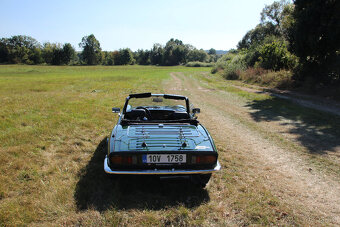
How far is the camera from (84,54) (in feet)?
338

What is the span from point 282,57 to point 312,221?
71.5 ft

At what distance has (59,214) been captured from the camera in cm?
287

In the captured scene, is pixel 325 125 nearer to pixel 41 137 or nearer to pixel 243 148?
pixel 243 148

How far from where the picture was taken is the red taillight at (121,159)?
120 inches

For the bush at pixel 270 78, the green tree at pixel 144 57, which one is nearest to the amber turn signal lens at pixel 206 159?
the bush at pixel 270 78

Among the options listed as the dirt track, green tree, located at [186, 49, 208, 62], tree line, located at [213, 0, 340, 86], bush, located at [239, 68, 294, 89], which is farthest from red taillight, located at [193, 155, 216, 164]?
green tree, located at [186, 49, 208, 62]

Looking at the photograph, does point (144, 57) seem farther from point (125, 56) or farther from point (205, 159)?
point (205, 159)

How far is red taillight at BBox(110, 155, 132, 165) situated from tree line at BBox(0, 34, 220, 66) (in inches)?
A: 3794

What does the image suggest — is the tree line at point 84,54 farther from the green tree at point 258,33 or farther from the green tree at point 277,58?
the green tree at point 277,58

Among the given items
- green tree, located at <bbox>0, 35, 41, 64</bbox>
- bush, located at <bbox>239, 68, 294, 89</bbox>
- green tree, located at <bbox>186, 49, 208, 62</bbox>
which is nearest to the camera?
bush, located at <bbox>239, 68, 294, 89</bbox>

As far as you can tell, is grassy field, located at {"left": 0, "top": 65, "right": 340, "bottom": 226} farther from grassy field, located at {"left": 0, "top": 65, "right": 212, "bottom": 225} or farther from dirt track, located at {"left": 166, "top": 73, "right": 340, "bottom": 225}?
dirt track, located at {"left": 166, "top": 73, "right": 340, "bottom": 225}

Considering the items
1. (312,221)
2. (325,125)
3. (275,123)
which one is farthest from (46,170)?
(325,125)

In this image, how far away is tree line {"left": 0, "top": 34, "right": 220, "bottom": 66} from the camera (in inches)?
3319

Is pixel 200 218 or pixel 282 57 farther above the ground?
pixel 282 57
